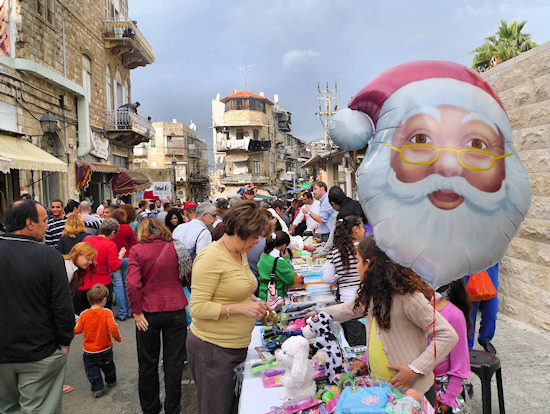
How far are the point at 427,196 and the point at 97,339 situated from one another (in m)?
3.72

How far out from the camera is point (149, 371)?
3.33 meters

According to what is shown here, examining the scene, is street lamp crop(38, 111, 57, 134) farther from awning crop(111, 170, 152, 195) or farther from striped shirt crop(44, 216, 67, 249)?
awning crop(111, 170, 152, 195)

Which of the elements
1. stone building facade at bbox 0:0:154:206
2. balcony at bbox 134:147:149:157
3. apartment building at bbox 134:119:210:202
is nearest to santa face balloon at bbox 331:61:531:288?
stone building facade at bbox 0:0:154:206

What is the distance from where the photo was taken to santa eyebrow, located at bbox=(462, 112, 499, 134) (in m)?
1.62

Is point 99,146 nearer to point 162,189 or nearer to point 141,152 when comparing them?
point 162,189

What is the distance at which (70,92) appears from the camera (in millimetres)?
13711

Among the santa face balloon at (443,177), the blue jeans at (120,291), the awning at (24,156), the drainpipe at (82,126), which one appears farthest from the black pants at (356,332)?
the drainpipe at (82,126)

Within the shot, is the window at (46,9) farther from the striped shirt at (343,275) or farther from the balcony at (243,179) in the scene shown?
the balcony at (243,179)

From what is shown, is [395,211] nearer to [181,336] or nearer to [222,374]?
[222,374]

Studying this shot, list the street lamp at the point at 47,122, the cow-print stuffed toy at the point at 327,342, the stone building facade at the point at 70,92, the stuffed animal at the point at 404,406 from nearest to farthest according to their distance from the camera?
the stuffed animal at the point at 404,406, the cow-print stuffed toy at the point at 327,342, the stone building facade at the point at 70,92, the street lamp at the point at 47,122

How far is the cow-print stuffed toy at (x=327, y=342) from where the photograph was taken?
228 cm

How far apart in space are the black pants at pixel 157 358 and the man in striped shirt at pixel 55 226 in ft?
11.4

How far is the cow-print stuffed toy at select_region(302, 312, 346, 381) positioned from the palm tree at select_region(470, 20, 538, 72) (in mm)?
19985

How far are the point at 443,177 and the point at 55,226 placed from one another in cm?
611
